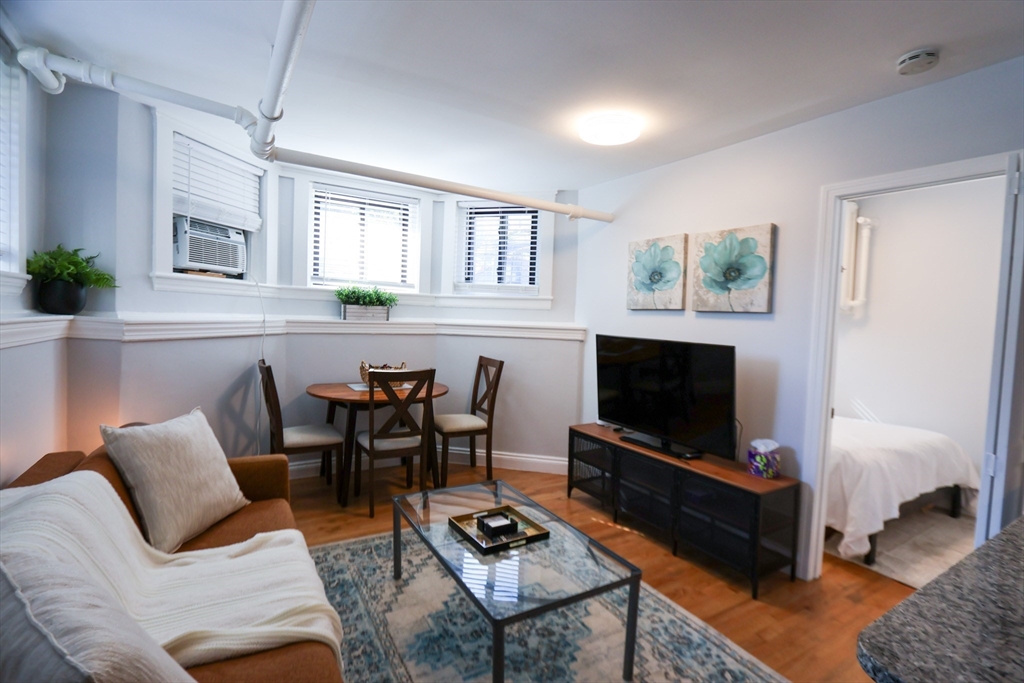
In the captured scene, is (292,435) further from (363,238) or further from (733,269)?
(733,269)

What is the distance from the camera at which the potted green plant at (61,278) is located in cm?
222

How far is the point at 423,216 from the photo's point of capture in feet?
14.2

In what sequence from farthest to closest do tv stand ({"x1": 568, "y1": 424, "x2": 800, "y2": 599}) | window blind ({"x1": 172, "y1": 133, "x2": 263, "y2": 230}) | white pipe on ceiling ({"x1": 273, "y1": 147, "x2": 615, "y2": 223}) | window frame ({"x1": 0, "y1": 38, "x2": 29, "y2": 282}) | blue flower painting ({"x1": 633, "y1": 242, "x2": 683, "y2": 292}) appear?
blue flower painting ({"x1": 633, "y1": 242, "x2": 683, "y2": 292})
window blind ({"x1": 172, "y1": 133, "x2": 263, "y2": 230})
white pipe on ceiling ({"x1": 273, "y1": 147, "x2": 615, "y2": 223})
tv stand ({"x1": 568, "y1": 424, "x2": 800, "y2": 599})
window frame ({"x1": 0, "y1": 38, "x2": 29, "y2": 282})

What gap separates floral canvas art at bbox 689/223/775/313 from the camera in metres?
2.74

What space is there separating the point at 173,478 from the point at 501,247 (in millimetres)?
3159

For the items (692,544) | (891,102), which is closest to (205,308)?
(692,544)

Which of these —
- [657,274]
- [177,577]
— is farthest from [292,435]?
[657,274]

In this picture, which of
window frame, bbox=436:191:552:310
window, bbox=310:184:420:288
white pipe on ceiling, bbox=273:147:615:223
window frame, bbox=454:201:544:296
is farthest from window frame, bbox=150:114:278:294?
window frame, bbox=454:201:544:296

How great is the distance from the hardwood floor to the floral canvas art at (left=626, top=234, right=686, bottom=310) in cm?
156

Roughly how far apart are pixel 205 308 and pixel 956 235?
5.72 m

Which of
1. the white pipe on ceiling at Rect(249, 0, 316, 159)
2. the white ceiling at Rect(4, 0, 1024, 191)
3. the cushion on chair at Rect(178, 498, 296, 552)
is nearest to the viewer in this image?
the white pipe on ceiling at Rect(249, 0, 316, 159)

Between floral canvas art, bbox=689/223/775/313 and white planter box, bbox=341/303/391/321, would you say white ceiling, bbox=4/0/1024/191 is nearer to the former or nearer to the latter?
floral canvas art, bbox=689/223/775/313

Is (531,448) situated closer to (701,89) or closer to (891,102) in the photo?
(701,89)

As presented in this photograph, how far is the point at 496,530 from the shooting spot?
2029 millimetres
